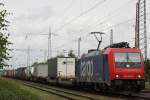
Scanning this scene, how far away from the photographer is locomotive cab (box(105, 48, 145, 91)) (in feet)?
89.2

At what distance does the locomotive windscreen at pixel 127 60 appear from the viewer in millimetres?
27788

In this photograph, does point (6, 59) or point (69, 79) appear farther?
point (69, 79)

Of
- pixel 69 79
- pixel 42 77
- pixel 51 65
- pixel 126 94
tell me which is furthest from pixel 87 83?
pixel 42 77

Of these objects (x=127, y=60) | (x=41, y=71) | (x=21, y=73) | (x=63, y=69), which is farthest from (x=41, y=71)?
(x=127, y=60)

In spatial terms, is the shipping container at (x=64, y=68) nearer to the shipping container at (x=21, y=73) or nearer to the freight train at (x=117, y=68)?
the freight train at (x=117, y=68)

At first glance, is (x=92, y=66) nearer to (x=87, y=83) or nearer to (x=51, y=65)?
(x=87, y=83)

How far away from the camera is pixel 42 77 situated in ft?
204

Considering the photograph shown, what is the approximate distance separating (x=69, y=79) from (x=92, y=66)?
11.7 metres

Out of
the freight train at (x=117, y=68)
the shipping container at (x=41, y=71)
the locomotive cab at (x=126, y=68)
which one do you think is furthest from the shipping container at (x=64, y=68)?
the locomotive cab at (x=126, y=68)

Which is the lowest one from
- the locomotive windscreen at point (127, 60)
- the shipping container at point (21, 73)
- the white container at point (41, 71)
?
the shipping container at point (21, 73)

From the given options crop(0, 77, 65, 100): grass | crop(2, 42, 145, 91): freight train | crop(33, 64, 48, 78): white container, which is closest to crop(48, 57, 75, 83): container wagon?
crop(33, 64, 48, 78): white container

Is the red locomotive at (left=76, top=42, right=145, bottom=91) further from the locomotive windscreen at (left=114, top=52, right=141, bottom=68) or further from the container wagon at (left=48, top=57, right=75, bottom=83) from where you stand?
the container wagon at (left=48, top=57, right=75, bottom=83)

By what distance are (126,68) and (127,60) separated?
0.63 m

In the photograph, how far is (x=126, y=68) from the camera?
2767cm
